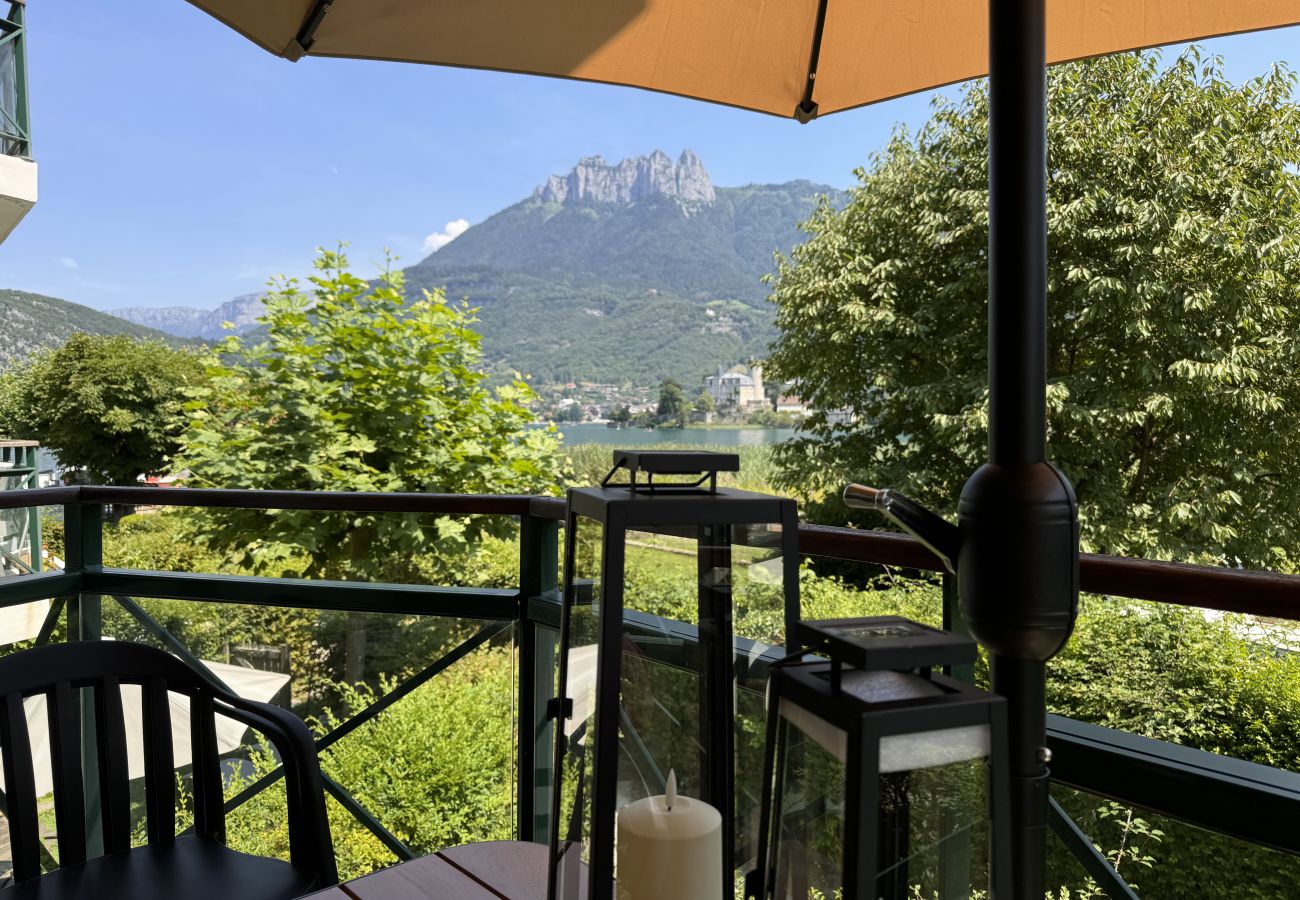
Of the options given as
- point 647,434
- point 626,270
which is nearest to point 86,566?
point 647,434

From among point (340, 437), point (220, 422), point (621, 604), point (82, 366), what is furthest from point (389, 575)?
point (82, 366)

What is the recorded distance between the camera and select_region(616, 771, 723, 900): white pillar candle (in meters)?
0.56

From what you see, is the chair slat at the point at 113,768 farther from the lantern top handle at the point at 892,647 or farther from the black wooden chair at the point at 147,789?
the lantern top handle at the point at 892,647

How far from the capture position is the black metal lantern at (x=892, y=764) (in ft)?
1.41

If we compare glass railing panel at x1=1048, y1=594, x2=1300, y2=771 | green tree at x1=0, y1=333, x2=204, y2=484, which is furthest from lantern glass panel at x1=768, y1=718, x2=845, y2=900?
green tree at x1=0, y1=333, x2=204, y2=484

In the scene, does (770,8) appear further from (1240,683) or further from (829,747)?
(1240,683)

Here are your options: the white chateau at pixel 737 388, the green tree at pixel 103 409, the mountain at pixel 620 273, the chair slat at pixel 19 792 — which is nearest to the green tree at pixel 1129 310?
the white chateau at pixel 737 388

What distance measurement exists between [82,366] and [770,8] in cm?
2376

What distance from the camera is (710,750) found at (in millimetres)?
657

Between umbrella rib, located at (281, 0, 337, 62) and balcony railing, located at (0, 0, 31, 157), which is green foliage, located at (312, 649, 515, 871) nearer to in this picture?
umbrella rib, located at (281, 0, 337, 62)

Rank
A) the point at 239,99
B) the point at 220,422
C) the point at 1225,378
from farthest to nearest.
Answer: the point at 239,99 < the point at 1225,378 < the point at 220,422

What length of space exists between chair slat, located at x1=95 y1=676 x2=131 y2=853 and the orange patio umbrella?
955mm

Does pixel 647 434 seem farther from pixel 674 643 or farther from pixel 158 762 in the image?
pixel 674 643

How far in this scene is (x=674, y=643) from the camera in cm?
66
